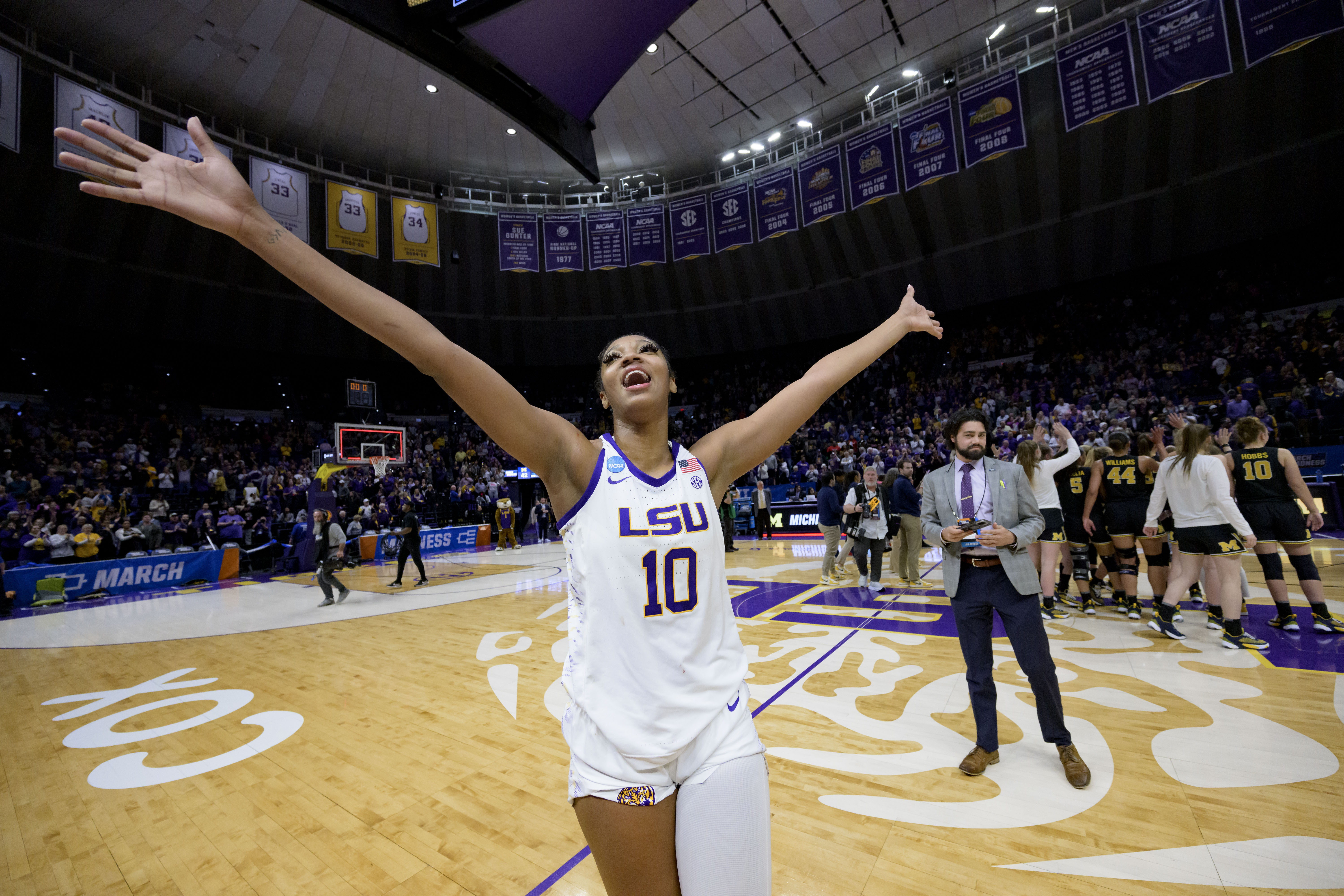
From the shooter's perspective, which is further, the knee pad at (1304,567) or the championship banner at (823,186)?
the championship banner at (823,186)

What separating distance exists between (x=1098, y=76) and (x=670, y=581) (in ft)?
52.6

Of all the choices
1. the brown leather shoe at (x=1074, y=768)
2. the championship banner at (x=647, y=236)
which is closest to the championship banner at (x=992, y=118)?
the championship banner at (x=647, y=236)

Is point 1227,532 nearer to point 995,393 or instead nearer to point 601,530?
point 601,530

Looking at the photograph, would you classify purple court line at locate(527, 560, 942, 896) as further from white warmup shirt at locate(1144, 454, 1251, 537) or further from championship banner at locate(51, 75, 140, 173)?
championship banner at locate(51, 75, 140, 173)

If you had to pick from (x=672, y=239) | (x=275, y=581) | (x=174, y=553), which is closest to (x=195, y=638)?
(x=275, y=581)

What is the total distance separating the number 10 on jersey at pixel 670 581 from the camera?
129 centimetres

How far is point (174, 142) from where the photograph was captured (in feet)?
43.4

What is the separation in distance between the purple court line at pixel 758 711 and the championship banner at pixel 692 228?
13.8 metres

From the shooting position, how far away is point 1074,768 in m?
2.78

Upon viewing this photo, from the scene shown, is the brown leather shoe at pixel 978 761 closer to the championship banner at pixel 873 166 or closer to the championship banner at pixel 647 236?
the championship banner at pixel 873 166

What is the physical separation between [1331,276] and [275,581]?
26.9 meters

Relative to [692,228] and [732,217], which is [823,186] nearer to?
[732,217]

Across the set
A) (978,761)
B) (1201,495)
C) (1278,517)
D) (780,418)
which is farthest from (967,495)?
(1278,517)

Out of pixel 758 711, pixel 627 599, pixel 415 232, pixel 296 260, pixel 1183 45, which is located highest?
pixel 415 232
